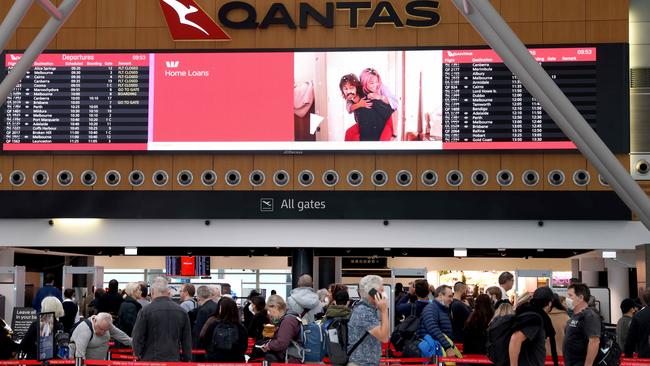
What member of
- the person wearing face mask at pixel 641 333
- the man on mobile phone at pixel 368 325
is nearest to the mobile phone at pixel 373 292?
the man on mobile phone at pixel 368 325

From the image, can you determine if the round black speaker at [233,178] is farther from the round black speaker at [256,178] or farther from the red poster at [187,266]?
the red poster at [187,266]

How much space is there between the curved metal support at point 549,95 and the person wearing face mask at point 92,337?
5.60m

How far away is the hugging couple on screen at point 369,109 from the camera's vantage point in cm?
2125

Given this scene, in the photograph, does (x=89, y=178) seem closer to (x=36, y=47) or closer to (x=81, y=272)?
(x=81, y=272)

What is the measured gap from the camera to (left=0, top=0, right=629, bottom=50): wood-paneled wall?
21.6 m

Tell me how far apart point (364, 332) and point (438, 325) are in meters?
2.79

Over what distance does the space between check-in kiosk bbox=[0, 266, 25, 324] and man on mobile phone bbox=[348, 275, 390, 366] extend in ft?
45.0

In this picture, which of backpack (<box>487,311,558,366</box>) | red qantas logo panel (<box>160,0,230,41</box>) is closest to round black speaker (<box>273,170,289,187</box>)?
red qantas logo panel (<box>160,0,230,41</box>)

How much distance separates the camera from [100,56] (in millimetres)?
21906

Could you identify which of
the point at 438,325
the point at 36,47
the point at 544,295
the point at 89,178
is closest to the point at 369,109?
the point at 89,178

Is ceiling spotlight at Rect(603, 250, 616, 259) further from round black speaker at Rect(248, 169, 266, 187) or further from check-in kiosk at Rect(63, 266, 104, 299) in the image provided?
check-in kiosk at Rect(63, 266, 104, 299)

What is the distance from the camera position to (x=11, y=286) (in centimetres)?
2197

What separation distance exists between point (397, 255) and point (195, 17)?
7839 mm

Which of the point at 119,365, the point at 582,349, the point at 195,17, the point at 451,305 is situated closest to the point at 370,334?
the point at 582,349
